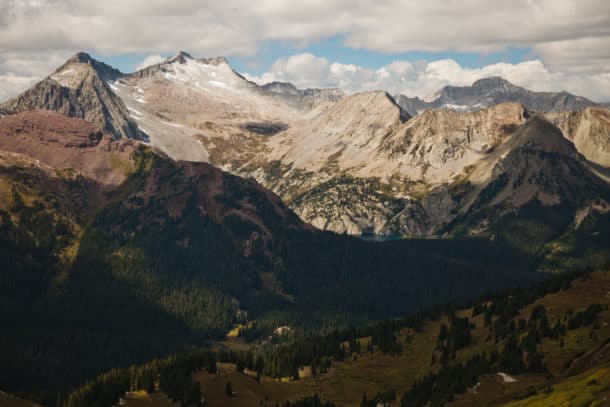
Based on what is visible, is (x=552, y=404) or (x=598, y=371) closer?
(x=552, y=404)

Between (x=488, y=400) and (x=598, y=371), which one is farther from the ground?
(x=598, y=371)

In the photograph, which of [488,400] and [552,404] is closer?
[552,404]

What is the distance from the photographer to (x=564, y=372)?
7849 inches

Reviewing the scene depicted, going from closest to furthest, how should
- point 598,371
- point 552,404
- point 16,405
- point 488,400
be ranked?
point 552,404 → point 598,371 → point 16,405 → point 488,400

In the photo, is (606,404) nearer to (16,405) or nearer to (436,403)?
(436,403)

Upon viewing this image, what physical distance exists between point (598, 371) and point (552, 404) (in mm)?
16763

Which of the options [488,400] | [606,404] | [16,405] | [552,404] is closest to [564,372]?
[488,400]

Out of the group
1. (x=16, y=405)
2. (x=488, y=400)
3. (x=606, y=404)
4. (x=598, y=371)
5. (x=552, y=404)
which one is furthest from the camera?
(x=488, y=400)

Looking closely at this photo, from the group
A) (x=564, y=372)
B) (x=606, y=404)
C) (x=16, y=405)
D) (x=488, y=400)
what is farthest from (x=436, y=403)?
(x=16, y=405)

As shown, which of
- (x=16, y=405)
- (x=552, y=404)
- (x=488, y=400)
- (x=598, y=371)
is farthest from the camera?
(x=488, y=400)

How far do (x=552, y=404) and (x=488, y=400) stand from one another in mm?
50600

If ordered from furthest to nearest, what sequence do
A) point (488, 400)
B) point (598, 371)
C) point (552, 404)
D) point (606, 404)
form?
point (488, 400), point (598, 371), point (552, 404), point (606, 404)

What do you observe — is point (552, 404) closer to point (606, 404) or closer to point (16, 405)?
point (606, 404)

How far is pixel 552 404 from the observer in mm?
147375
